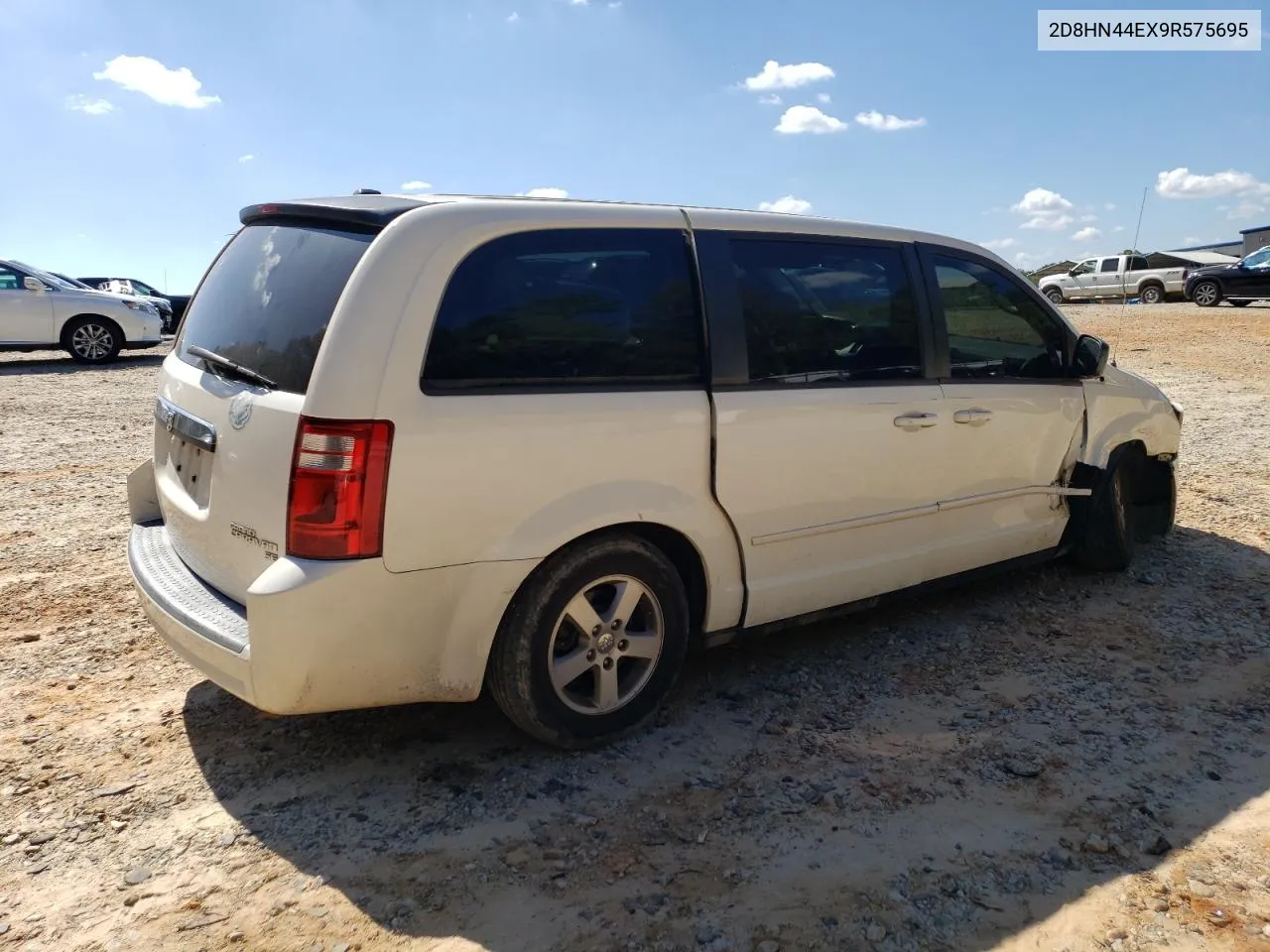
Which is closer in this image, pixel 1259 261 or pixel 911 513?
pixel 911 513

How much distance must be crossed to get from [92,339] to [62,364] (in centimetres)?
91

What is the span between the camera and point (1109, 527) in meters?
5.38

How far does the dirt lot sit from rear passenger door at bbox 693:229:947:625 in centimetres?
53

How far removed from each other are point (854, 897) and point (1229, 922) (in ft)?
3.17

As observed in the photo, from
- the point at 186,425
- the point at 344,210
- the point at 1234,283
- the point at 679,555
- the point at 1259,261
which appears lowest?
the point at 679,555

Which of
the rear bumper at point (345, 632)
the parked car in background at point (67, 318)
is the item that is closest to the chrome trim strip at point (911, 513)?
the rear bumper at point (345, 632)

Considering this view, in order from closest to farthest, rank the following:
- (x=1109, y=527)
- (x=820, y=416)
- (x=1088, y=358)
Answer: (x=820, y=416) < (x=1088, y=358) < (x=1109, y=527)

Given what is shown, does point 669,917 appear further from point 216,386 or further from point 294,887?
point 216,386

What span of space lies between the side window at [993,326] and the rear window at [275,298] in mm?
2622

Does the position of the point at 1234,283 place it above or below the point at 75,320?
above

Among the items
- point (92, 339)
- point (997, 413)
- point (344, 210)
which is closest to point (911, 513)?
point (997, 413)

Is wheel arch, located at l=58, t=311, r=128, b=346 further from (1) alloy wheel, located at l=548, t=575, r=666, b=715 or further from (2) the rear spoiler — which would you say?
(1) alloy wheel, located at l=548, t=575, r=666, b=715

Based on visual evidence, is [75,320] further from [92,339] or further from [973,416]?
[973,416]

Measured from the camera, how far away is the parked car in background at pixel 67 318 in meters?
15.4
